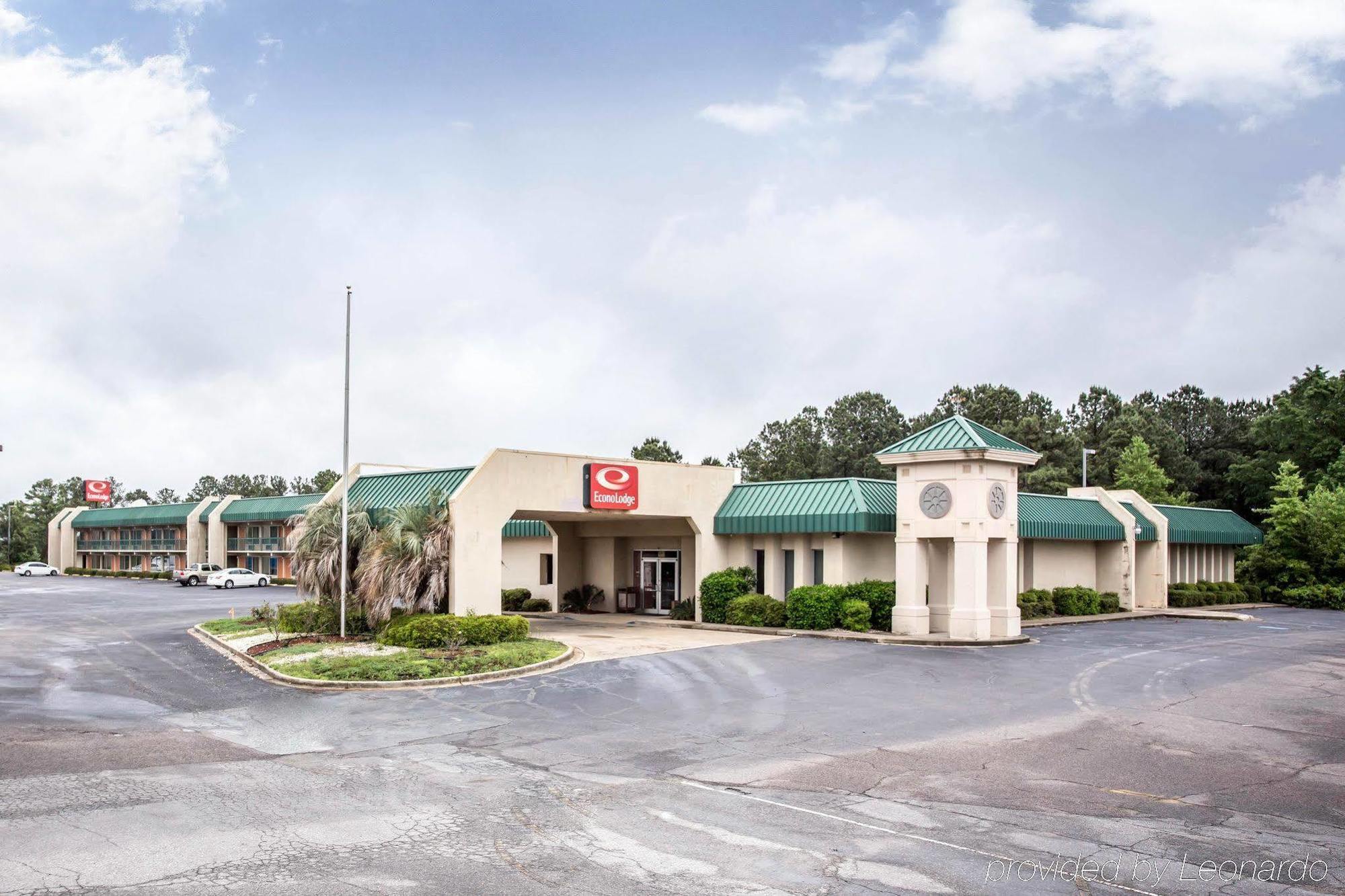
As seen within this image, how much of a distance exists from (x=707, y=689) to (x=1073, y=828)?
9809mm

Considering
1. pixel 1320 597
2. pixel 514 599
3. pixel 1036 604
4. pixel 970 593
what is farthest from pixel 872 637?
pixel 1320 597

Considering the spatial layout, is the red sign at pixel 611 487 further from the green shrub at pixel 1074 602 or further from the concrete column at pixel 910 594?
the green shrub at pixel 1074 602

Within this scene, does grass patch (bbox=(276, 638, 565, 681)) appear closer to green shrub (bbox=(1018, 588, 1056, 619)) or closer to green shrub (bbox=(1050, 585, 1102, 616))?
green shrub (bbox=(1018, 588, 1056, 619))

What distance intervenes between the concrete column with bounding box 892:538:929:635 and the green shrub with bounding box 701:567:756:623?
18.7ft

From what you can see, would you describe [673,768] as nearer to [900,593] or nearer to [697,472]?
[900,593]

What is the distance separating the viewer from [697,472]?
113ft

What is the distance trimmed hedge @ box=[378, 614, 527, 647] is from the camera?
24406mm

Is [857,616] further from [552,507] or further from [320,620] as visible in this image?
[320,620]

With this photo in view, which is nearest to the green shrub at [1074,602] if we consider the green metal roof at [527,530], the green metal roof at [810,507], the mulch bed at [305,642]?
the green metal roof at [810,507]

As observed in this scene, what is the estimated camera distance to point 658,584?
127 ft

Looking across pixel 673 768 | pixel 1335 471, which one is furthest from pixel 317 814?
pixel 1335 471

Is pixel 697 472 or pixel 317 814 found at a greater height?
pixel 697 472

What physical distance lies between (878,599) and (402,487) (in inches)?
573

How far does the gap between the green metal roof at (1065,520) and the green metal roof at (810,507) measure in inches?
243
